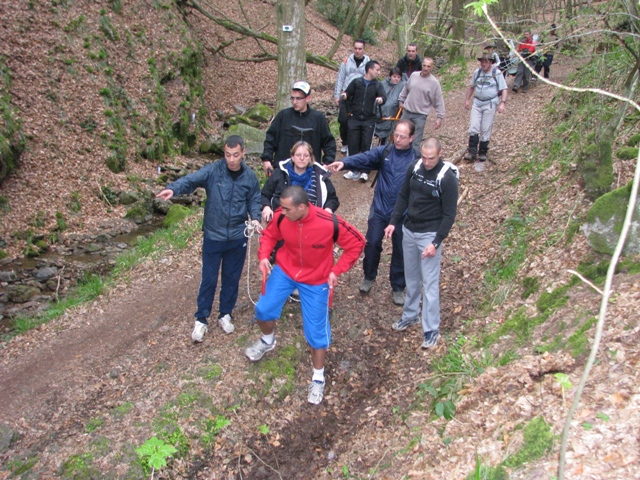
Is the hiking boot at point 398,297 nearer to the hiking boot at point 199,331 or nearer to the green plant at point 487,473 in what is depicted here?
the hiking boot at point 199,331

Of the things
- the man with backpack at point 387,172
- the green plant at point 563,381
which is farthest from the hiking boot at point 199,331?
the green plant at point 563,381

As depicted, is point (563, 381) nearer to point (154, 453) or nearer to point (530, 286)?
point (530, 286)

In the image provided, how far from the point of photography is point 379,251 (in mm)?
6055

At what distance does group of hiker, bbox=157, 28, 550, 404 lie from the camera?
458 cm

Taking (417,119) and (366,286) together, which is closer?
(366,286)

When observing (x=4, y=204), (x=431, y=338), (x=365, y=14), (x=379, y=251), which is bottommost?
(x=4, y=204)

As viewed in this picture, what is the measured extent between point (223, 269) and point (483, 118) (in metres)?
5.66

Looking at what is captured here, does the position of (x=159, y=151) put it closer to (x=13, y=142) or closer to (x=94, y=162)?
(x=94, y=162)

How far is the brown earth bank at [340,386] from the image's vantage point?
137 inches

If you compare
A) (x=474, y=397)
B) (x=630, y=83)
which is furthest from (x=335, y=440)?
(x=630, y=83)

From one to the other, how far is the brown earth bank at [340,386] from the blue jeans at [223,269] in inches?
15.5

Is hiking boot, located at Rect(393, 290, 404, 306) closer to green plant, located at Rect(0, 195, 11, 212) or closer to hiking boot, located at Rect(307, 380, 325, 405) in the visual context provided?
hiking boot, located at Rect(307, 380, 325, 405)

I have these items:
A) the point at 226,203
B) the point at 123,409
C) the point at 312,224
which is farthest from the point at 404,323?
the point at 123,409

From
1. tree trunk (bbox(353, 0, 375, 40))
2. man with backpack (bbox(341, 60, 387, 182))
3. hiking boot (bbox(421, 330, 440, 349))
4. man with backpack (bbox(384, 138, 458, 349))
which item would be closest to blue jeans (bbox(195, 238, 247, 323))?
man with backpack (bbox(384, 138, 458, 349))
